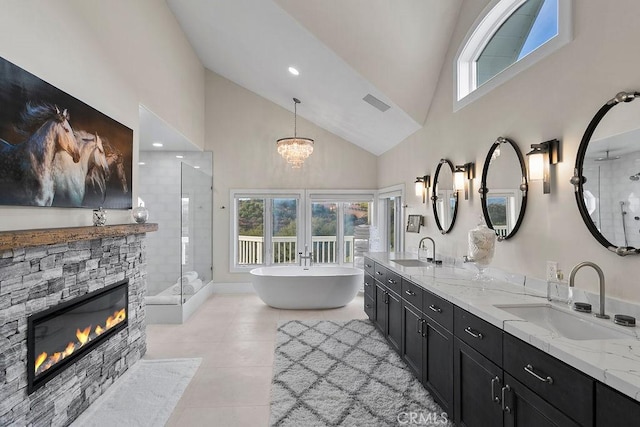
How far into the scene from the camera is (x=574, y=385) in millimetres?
1295

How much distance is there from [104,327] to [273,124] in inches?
180

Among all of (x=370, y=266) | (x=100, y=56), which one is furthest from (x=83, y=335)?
(x=370, y=266)

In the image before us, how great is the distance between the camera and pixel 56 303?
226cm

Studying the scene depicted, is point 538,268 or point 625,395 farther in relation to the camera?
point 538,268

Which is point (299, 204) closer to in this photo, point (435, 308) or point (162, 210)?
point (162, 210)

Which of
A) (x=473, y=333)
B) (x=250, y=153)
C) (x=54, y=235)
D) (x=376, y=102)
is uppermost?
(x=376, y=102)

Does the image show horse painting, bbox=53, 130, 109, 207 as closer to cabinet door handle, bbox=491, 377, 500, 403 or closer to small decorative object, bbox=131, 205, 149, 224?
small decorative object, bbox=131, 205, 149, 224

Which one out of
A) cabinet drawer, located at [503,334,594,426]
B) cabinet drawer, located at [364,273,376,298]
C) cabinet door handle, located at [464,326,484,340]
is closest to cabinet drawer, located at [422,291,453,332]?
cabinet door handle, located at [464,326,484,340]

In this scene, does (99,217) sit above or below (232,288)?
above

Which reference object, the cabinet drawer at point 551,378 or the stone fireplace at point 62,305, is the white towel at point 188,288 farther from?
the cabinet drawer at point 551,378

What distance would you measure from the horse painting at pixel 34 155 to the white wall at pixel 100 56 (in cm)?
10

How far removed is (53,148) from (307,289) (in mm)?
3600

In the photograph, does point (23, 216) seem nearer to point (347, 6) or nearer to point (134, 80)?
point (134, 80)

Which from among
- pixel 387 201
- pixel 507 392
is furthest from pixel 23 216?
pixel 387 201
